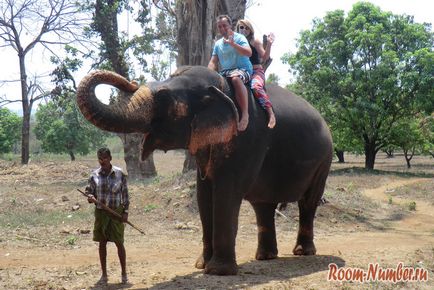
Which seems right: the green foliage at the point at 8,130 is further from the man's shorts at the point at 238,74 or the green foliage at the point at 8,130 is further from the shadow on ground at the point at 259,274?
the man's shorts at the point at 238,74

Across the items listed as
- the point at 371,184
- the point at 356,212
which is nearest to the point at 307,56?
the point at 371,184

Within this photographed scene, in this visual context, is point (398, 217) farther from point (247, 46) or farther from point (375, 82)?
point (375, 82)

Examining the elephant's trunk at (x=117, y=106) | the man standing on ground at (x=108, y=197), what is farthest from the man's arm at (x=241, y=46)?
the man standing on ground at (x=108, y=197)

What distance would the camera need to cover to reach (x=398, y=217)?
14.3 m

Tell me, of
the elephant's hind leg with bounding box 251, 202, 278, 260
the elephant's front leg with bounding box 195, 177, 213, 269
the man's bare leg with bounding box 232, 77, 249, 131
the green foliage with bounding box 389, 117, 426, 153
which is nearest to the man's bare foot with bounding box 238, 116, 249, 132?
the man's bare leg with bounding box 232, 77, 249, 131

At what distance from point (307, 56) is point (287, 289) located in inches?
1063

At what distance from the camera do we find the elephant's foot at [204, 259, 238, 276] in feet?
20.0

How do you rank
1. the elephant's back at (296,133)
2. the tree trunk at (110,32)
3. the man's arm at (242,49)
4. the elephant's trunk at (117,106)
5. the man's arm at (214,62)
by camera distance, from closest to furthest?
the elephant's trunk at (117,106) < the man's arm at (242,49) < the elephant's back at (296,133) < the man's arm at (214,62) < the tree trunk at (110,32)

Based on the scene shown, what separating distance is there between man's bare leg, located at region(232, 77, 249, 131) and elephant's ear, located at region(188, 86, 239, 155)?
0.10 metres

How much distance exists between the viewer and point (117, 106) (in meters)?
5.12

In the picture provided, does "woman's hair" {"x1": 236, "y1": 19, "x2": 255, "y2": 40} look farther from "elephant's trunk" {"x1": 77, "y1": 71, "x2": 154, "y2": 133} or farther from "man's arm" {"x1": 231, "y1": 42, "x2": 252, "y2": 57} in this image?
"elephant's trunk" {"x1": 77, "y1": 71, "x2": 154, "y2": 133}

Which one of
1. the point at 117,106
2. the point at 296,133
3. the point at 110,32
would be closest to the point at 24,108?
the point at 110,32

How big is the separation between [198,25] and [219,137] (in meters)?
9.09

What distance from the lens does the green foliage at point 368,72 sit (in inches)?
1083
